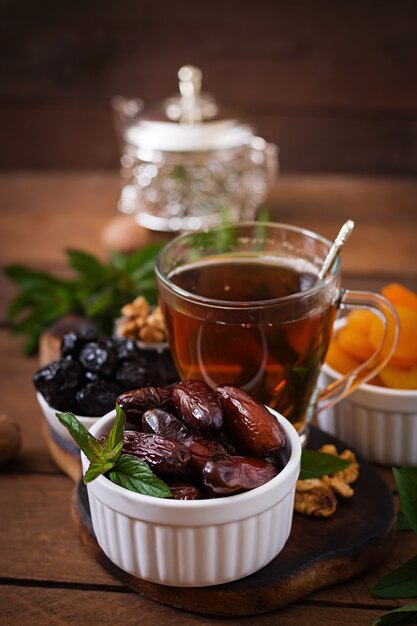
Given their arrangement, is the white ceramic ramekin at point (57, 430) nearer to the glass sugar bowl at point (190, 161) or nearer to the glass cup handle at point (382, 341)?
the glass cup handle at point (382, 341)

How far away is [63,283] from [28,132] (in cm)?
114

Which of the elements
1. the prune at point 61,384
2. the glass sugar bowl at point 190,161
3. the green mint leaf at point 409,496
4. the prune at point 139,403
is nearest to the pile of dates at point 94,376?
the prune at point 61,384

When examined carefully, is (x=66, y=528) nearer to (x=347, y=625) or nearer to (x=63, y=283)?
(x=347, y=625)

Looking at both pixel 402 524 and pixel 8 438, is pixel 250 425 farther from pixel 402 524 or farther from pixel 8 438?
pixel 8 438

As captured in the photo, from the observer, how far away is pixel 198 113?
1.77 m

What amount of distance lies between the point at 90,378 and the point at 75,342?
7 cm

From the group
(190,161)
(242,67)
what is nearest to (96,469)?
(190,161)

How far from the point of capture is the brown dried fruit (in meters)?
0.96

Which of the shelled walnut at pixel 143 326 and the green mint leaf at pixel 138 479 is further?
the shelled walnut at pixel 143 326

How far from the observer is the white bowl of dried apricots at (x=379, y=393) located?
1.06m

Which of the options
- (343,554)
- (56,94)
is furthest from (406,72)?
(343,554)

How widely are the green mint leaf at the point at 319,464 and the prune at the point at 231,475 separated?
0.51 ft

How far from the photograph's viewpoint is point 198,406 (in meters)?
0.85

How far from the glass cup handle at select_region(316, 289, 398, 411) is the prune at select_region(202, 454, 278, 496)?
0.85ft
